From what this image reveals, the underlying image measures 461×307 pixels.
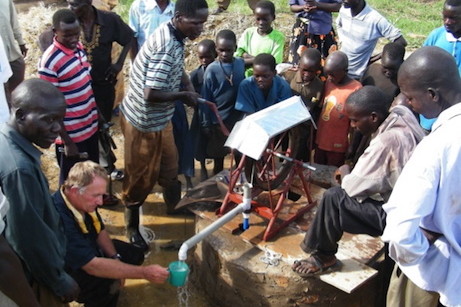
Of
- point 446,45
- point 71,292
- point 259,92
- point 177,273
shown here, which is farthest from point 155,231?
point 446,45

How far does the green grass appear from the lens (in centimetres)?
944

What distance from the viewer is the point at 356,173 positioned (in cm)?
290

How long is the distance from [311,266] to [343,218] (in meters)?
0.43


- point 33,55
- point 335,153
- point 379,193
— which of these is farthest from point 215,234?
point 33,55

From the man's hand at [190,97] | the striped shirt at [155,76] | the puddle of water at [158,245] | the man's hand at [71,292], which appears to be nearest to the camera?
the man's hand at [71,292]

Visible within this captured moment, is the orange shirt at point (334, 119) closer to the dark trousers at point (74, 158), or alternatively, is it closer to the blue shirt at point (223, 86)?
the blue shirt at point (223, 86)

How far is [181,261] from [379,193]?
4.12 ft

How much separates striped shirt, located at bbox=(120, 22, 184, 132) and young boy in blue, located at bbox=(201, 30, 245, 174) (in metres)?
0.75

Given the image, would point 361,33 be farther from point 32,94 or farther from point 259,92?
point 32,94

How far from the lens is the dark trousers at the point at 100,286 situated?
3090mm

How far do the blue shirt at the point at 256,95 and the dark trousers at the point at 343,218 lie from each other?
1.53 metres

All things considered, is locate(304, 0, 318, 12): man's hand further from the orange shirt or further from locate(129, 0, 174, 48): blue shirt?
locate(129, 0, 174, 48): blue shirt

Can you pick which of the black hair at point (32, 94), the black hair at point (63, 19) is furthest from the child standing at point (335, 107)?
the black hair at point (32, 94)

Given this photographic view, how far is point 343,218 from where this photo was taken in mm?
3018
